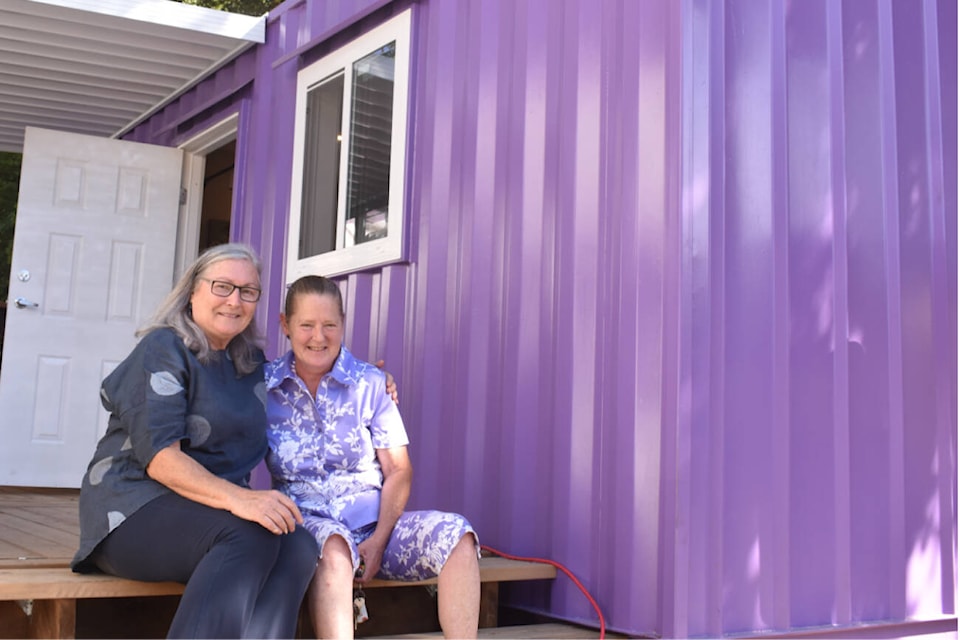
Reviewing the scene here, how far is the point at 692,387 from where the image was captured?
9.09 ft

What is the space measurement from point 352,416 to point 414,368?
109 cm

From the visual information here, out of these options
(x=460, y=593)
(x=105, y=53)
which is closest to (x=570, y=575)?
(x=460, y=593)

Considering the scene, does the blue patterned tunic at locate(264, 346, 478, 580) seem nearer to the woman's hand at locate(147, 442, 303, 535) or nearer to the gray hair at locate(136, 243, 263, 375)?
the gray hair at locate(136, 243, 263, 375)

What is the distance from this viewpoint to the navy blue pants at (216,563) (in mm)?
2096

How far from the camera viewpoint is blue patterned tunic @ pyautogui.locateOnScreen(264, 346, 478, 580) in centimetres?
270

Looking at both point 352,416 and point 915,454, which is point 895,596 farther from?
point 352,416

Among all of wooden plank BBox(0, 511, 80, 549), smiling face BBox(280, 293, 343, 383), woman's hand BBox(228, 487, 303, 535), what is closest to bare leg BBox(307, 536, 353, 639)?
woman's hand BBox(228, 487, 303, 535)

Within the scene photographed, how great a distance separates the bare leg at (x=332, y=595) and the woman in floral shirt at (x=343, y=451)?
0.15 meters

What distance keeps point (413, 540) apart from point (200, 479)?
0.60m

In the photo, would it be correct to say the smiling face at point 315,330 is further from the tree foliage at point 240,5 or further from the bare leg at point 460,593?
the tree foliage at point 240,5

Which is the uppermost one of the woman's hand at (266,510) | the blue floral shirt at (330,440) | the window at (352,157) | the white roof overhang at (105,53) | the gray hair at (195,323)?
the white roof overhang at (105,53)

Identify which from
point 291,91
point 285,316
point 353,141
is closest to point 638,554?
point 285,316

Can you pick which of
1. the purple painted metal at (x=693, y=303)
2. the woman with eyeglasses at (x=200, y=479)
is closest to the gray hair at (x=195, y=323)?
the woman with eyeglasses at (x=200, y=479)

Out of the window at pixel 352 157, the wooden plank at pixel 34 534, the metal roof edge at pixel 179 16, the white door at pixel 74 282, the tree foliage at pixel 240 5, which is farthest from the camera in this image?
the tree foliage at pixel 240 5
